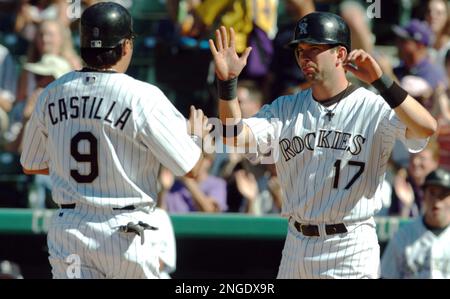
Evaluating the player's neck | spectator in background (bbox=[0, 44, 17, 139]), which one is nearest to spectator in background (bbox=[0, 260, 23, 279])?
spectator in background (bbox=[0, 44, 17, 139])

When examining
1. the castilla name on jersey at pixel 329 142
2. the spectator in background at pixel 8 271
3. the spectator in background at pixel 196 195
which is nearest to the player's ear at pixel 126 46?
the castilla name on jersey at pixel 329 142

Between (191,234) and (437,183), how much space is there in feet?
6.01

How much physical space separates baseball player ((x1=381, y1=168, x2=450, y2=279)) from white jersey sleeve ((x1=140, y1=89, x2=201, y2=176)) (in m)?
2.96

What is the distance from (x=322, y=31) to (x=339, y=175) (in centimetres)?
68

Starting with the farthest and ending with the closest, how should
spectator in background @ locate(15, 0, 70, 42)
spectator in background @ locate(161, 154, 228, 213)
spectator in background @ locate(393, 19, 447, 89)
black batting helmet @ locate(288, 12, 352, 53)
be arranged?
spectator in background @ locate(15, 0, 70, 42) < spectator in background @ locate(393, 19, 447, 89) < spectator in background @ locate(161, 154, 228, 213) < black batting helmet @ locate(288, 12, 352, 53)

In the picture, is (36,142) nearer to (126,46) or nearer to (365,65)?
(126,46)

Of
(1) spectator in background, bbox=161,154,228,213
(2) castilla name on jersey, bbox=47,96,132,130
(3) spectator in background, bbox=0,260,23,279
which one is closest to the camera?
(2) castilla name on jersey, bbox=47,96,132,130

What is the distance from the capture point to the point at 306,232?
17.9ft

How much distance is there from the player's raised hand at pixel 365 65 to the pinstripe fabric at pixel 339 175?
0.97 feet

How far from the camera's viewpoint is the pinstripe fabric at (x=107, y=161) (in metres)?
5.04

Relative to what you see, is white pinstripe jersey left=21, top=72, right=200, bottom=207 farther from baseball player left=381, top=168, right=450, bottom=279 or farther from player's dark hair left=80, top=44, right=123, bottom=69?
baseball player left=381, top=168, right=450, bottom=279

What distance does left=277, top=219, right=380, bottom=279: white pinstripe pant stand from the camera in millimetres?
5371
